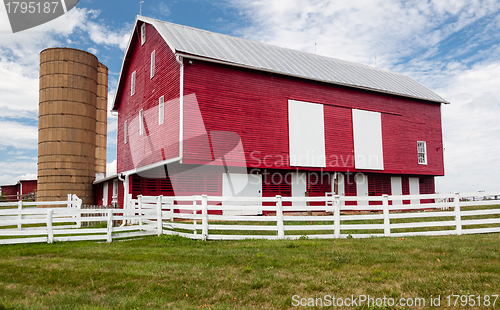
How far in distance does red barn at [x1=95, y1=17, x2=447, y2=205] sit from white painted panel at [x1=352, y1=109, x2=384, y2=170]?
68 millimetres

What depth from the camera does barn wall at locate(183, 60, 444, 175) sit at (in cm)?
2025

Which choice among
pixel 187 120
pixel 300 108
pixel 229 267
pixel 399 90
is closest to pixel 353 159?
pixel 300 108

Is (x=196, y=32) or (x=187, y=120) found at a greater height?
(x=196, y=32)

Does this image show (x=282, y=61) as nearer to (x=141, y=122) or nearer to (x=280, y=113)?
(x=280, y=113)

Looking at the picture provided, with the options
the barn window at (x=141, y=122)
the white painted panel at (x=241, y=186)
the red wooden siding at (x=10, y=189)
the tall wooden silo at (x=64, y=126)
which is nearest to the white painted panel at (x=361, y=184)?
the white painted panel at (x=241, y=186)

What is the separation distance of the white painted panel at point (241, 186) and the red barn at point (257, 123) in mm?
59

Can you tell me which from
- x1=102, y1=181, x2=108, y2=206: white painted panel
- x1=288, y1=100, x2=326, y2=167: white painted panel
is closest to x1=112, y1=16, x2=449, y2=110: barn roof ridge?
x1=288, y1=100, x2=326, y2=167: white painted panel

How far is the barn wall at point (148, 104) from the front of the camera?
20.3m

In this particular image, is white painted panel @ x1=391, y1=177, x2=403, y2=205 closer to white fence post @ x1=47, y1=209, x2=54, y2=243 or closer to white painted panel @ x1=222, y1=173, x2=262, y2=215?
white painted panel @ x1=222, y1=173, x2=262, y2=215

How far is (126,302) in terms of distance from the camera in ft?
19.4

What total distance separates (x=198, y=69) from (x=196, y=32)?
185 inches

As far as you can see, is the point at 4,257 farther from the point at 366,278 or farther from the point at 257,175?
the point at 257,175

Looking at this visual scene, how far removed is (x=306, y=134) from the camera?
23.5m

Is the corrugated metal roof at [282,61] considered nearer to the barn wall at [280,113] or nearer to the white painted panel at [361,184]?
the barn wall at [280,113]
